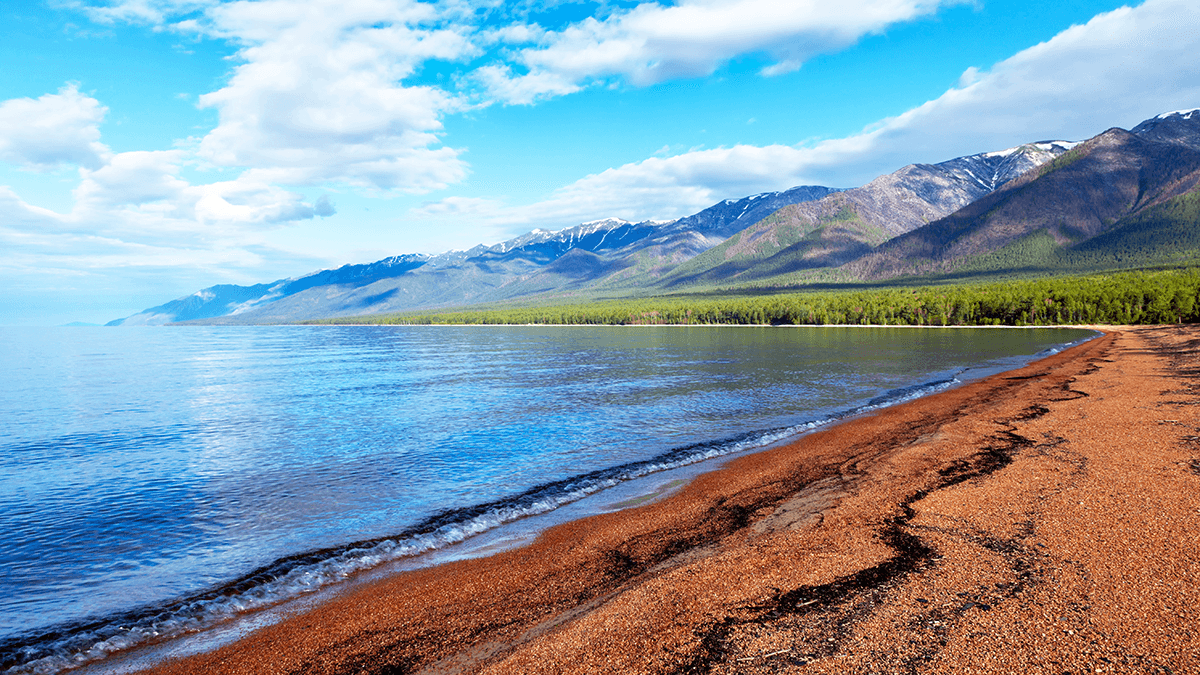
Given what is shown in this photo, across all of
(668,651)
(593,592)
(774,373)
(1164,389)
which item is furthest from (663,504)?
(774,373)

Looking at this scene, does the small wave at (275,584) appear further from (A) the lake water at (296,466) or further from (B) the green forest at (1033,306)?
(B) the green forest at (1033,306)

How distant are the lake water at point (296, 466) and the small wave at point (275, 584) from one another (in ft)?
0.19

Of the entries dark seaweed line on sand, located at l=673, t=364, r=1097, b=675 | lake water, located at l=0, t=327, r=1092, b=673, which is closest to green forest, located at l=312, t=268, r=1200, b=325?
lake water, located at l=0, t=327, r=1092, b=673

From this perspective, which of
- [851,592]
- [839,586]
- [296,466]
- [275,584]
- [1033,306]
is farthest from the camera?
[1033,306]

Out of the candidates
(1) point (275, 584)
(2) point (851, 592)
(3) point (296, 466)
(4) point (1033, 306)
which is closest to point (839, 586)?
(2) point (851, 592)

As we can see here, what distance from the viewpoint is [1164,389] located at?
29094mm

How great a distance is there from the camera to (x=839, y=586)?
1027 cm

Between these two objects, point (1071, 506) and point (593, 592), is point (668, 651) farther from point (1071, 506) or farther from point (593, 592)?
point (1071, 506)

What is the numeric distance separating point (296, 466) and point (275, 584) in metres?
12.8

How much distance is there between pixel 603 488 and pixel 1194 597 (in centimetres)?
1490

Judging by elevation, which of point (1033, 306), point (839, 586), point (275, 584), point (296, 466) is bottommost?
point (1033, 306)

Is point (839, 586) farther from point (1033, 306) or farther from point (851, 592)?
point (1033, 306)

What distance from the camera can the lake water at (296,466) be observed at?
44.9ft

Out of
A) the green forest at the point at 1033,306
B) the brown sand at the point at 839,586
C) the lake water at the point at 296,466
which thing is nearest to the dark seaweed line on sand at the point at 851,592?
the brown sand at the point at 839,586
